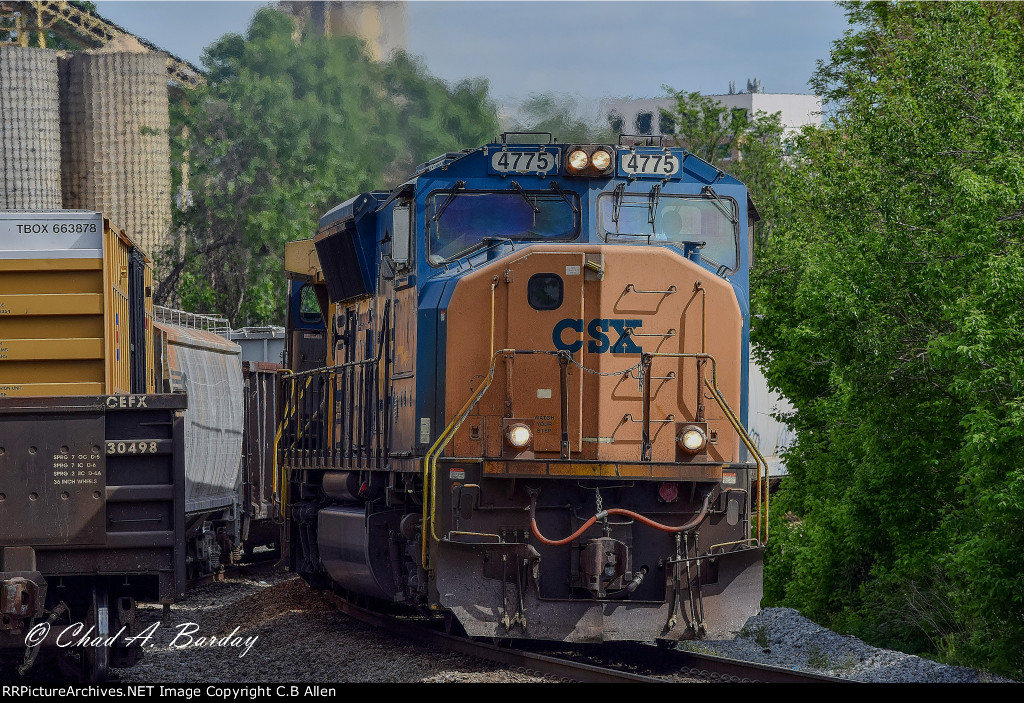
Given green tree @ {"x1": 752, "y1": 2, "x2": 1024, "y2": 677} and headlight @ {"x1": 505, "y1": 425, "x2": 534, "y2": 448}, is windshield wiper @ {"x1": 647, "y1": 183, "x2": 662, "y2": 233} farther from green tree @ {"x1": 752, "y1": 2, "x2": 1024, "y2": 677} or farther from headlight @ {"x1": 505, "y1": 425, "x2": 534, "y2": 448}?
green tree @ {"x1": 752, "y1": 2, "x2": 1024, "y2": 677}

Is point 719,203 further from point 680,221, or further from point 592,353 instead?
point 592,353

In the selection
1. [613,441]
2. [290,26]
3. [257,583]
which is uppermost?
[290,26]

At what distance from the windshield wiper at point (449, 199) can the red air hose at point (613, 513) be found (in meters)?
2.65

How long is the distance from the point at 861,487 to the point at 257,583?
32.5 ft

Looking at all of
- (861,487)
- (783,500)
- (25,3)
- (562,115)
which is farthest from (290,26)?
(861,487)

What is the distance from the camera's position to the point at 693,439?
10500mm

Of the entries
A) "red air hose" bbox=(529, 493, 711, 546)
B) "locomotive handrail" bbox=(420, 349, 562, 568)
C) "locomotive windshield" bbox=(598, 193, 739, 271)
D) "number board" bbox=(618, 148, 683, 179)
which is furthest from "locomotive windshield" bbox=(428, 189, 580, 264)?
"red air hose" bbox=(529, 493, 711, 546)

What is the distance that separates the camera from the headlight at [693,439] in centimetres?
1050

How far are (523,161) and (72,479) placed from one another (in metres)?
4.57

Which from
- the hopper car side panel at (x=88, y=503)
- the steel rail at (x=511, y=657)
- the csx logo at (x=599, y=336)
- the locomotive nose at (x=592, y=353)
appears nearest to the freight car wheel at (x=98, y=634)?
the hopper car side panel at (x=88, y=503)

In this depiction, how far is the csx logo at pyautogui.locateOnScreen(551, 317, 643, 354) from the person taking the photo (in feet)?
34.9

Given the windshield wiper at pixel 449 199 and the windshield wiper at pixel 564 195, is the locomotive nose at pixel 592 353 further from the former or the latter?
the windshield wiper at pixel 449 199

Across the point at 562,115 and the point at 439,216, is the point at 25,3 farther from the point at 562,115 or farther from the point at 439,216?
the point at 439,216

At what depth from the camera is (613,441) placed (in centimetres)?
1055
